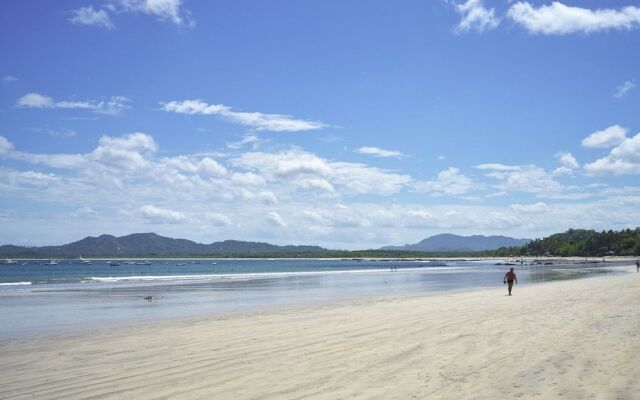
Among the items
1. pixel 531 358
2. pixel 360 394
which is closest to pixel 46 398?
pixel 360 394

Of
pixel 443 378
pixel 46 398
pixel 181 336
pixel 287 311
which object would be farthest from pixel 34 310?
pixel 443 378

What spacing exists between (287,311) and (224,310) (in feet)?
11.0

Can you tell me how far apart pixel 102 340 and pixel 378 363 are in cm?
886

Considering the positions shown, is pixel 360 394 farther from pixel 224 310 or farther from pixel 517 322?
pixel 224 310

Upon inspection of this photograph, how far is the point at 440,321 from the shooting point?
1667cm

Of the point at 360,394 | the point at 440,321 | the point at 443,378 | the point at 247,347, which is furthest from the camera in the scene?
the point at 440,321

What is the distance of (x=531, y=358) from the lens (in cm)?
1040

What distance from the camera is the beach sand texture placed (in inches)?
331

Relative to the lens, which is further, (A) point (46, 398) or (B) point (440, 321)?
(B) point (440, 321)

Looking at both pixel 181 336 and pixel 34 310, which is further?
pixel 34 310

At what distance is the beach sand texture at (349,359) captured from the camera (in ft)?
27.6

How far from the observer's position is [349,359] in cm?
1090

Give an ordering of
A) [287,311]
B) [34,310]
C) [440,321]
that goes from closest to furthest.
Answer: [440,321]
[287,311]
[34,310]

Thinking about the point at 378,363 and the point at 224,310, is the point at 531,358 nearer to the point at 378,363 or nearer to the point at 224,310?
the point at 378,363
